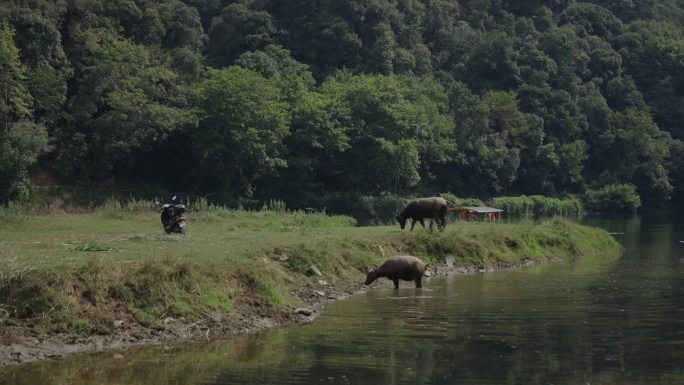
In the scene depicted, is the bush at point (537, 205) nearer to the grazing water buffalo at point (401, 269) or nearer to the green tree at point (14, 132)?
the green tree at point (14, 132)

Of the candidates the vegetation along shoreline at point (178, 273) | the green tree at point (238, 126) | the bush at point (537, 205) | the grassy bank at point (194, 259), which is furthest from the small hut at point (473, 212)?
the bush at point (537, 205)

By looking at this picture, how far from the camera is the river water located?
1989 centimetres

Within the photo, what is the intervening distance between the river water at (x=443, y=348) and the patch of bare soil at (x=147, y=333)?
452 millimetres

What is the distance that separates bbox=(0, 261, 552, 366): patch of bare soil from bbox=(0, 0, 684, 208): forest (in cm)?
4051

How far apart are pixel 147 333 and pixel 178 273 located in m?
2.31

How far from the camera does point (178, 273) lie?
82.8 feet

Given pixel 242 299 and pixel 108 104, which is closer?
pixel 242 299

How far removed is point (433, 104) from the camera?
9256 centimetres

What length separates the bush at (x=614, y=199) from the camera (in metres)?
107

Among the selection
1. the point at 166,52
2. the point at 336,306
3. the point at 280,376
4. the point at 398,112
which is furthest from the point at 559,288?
the point at 166,52

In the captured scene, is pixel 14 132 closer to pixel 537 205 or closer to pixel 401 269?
pixel 401 269

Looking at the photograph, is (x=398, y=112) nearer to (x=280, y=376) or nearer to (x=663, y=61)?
(x=663, y=61)

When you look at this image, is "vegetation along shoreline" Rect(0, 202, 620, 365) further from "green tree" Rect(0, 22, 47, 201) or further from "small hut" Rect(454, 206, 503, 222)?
"small hut" Rect(454, 206, 503, 222)

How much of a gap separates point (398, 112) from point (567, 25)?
51.7 meters
